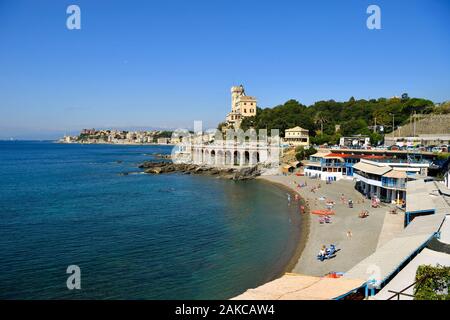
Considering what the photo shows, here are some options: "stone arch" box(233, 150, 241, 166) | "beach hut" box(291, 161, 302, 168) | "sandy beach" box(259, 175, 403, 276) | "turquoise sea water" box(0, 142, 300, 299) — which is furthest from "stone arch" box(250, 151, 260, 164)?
"sandy beach" box(259, 175, 403, 276)

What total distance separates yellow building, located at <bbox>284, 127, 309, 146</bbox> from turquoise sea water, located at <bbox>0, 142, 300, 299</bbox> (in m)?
33.7

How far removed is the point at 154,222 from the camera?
3319cm

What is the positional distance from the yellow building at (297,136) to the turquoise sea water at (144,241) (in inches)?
1327

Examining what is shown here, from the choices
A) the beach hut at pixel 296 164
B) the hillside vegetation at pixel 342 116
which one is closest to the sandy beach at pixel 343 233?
the beach hut at pixel 296 164

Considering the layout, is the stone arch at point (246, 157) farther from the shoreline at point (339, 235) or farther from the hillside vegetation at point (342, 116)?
the shoreline at point (339, 235)

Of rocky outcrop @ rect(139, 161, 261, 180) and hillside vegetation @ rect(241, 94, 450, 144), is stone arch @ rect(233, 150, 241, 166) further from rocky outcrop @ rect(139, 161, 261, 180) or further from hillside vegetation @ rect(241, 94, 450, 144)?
hillside vegetation @ rect(241, 94, 450, 144)

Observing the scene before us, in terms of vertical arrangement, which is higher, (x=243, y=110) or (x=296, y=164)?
(x=243, y=110)

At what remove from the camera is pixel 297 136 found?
82.5m

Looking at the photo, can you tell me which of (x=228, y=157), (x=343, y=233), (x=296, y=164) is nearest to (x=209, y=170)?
(x=228, y=157)

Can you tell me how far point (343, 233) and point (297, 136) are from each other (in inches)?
2241

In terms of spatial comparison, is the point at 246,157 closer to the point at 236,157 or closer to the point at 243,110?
the point at 236,157
